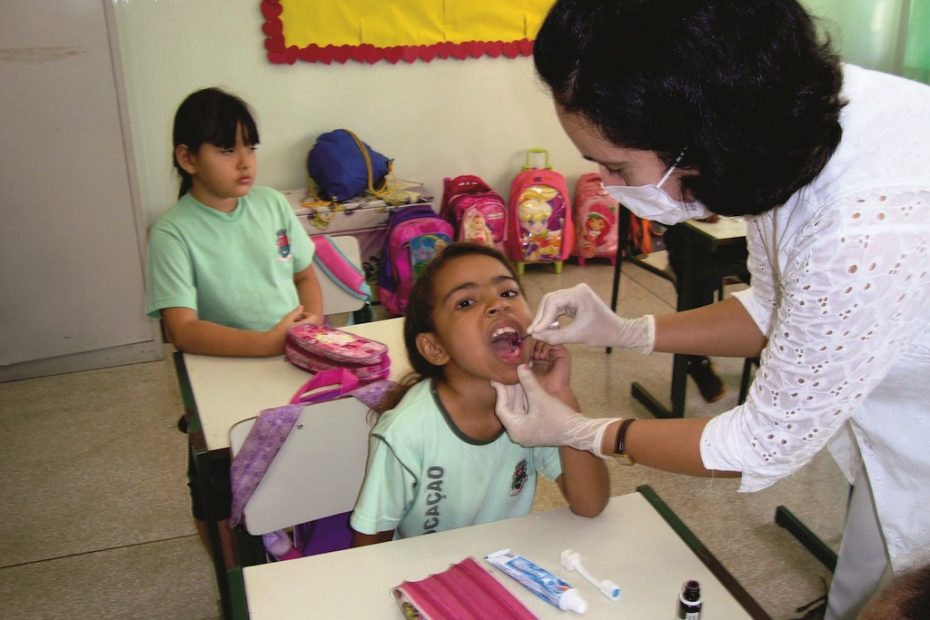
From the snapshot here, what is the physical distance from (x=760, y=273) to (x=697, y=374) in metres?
1.99

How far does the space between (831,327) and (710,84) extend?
33 cm

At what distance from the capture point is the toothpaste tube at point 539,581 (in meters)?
1.04

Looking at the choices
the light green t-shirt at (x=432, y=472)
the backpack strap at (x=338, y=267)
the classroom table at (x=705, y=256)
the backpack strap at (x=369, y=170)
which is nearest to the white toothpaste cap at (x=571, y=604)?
the light green t-shirt at (x=432, y=472)

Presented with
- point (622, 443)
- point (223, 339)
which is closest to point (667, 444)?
point (622, 443)

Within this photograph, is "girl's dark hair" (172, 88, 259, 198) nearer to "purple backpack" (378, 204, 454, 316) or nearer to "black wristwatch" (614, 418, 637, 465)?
"black wristwatch" (614, 418, 637, 465)

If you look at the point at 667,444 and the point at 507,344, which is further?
the point at 507,344

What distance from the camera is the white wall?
389 cm

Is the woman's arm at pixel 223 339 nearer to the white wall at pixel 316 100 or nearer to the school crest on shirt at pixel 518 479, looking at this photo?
the school crest on shirt at pixel 518 479

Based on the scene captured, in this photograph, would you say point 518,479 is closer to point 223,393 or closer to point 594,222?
point 223,393

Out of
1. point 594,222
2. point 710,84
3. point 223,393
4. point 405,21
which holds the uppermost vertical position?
point 405,21

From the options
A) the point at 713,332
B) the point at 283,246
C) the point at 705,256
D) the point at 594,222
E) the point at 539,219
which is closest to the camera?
the point at 713,332

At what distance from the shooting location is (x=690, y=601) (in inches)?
38.4

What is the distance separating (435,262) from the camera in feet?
5.09

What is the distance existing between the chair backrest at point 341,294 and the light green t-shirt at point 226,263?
20 cm
